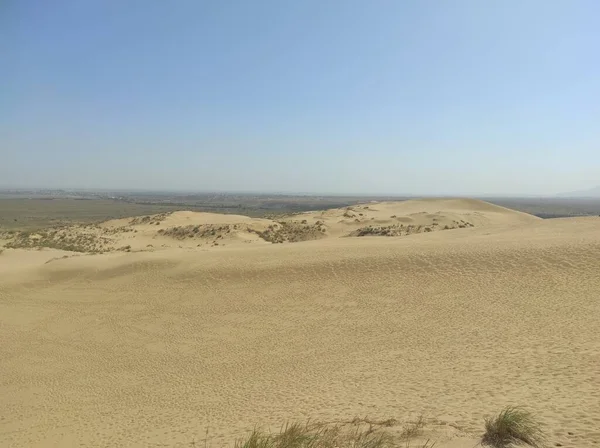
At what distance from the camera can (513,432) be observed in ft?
19.9

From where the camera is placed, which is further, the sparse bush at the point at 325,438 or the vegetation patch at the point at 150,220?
the vegetation patch at the point at 150,220

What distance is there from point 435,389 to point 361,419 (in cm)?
232

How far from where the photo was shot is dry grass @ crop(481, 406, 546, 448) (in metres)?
5.92

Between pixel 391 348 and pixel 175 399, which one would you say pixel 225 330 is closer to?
pixel 175 399

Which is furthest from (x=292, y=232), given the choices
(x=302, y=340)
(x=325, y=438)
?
(x=325, y=438)

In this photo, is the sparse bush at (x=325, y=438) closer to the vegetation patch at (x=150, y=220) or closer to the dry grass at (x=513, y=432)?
the dry grass at (x=513, y=432)

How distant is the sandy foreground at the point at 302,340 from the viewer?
8.38 meters

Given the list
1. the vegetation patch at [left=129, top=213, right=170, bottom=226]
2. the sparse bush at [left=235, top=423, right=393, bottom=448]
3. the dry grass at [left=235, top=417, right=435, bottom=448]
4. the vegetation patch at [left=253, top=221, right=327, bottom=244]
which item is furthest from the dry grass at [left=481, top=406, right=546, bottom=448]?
the vegetation patch at [left=129, top=213, right=170, bottom=226]

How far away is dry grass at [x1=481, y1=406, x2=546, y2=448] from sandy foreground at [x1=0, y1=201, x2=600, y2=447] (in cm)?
34

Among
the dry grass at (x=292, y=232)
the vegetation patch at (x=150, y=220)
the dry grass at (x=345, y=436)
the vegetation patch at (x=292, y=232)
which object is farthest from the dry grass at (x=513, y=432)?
the vegetation patch at (x=150, y=220)

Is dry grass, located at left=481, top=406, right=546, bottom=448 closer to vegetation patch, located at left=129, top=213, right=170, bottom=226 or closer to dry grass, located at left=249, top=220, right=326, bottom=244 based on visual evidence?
dry grass, located at left=249, top=220, right=326, bottom=244

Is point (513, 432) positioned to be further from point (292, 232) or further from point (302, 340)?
point (292, 232)

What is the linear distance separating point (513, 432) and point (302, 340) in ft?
26.3

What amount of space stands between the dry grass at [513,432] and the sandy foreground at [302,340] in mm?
337
